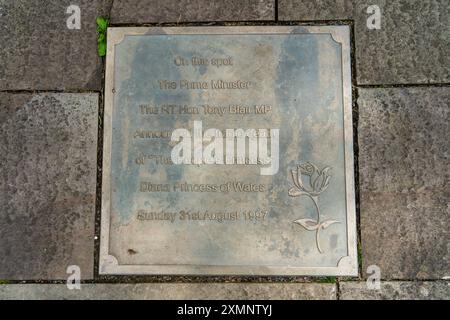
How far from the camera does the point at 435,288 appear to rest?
241 centimetres

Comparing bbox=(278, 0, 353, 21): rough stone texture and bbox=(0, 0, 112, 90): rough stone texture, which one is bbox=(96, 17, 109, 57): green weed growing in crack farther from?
bbox=(278, 0, 353, 21): rough stone texture

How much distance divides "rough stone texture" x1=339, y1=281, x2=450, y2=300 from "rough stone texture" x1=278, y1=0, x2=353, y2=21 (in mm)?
1691

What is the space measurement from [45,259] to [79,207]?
0.37 meters

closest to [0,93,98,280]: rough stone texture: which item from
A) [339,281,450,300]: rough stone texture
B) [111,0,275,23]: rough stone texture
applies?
[111,0,275,23]: rough stone texture

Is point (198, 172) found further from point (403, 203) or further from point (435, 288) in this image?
point (435, 288)

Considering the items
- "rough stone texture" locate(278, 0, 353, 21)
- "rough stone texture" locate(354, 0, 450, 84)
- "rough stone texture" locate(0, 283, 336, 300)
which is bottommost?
"rough stone texture" locate(0, 283, 336, 300)

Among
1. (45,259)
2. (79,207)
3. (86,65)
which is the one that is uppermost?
(86,65)

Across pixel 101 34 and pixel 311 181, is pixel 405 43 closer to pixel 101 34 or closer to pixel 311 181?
pixel 311 181

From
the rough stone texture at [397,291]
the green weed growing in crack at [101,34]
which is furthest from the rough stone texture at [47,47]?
the rough stone texture at [397,291]

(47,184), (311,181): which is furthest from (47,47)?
(311,181)

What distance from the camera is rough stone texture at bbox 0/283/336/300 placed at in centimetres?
242

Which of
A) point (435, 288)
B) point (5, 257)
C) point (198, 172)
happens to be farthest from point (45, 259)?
point (435, 288)

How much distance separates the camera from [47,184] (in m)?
2.55

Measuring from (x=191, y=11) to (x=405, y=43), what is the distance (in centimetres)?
140
